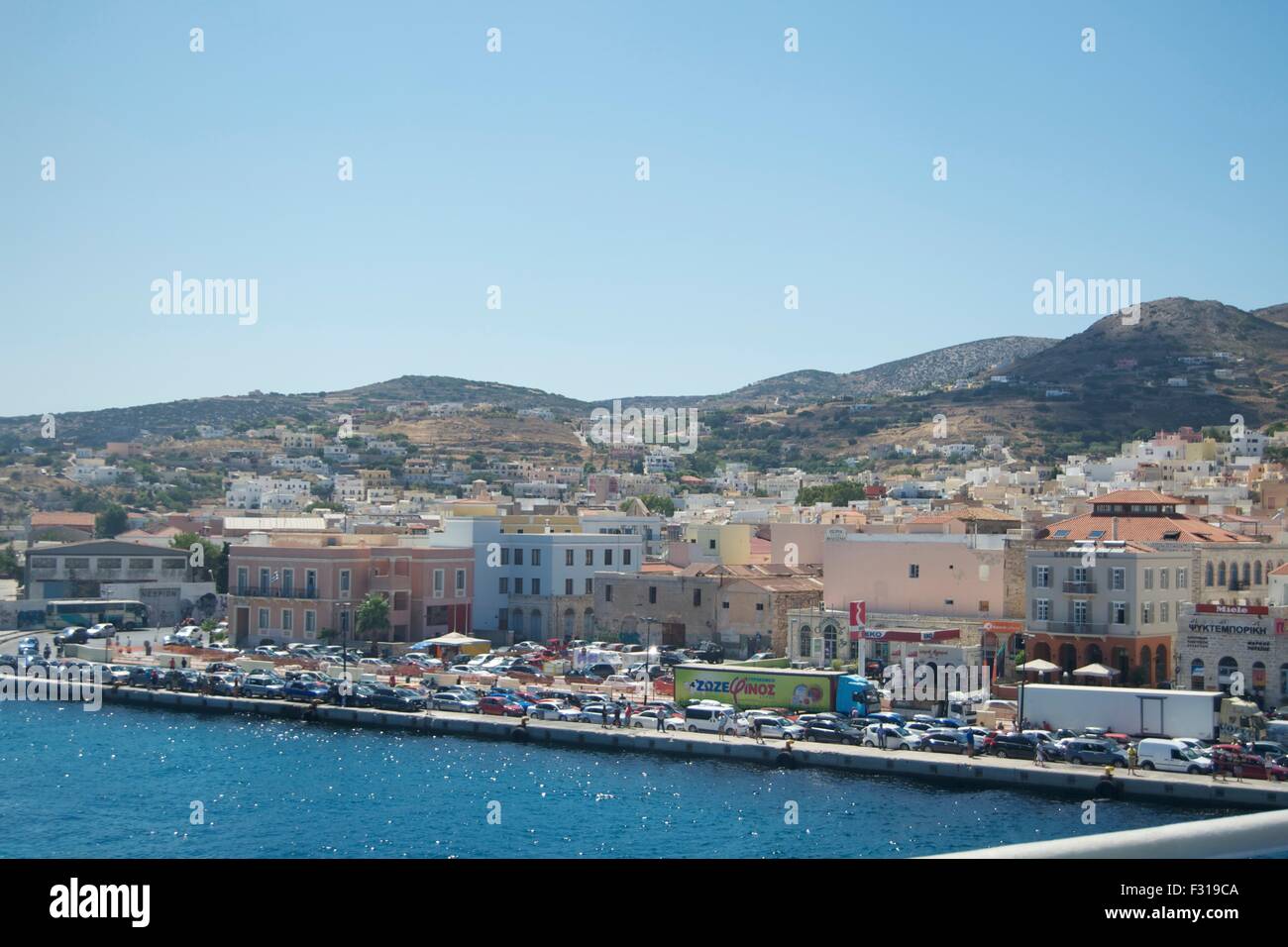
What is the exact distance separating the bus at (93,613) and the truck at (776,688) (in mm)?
29574

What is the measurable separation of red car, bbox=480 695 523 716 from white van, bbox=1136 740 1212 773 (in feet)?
47.4

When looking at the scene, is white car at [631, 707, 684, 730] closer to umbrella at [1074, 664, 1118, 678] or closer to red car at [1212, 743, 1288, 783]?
umbrella at [1074, 664, 1118, 678]

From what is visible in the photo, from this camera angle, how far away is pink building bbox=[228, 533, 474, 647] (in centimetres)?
4741

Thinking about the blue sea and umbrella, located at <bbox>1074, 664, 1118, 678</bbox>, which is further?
umbrella, located at <bbox>1074, 664, 1118, 678</bbox>

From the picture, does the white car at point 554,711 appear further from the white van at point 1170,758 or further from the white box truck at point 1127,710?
the white van at point 1170,758

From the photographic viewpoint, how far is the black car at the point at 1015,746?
1122 inches

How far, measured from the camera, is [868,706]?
3316cm

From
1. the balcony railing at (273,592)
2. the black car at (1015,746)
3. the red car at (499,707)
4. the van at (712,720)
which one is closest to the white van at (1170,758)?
the black car at (1015,746)

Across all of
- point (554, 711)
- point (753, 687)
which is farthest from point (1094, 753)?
point (554, 711)

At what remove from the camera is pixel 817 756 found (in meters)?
29.4

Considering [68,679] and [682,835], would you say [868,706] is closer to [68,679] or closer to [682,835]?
[682,835]

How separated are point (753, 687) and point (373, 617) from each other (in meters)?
15.9

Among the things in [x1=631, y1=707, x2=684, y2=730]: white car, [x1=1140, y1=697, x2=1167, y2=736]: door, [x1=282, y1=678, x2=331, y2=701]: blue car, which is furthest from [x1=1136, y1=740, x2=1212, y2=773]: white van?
[x1=282, y1=678, x2=331, y2=701]: blue car
